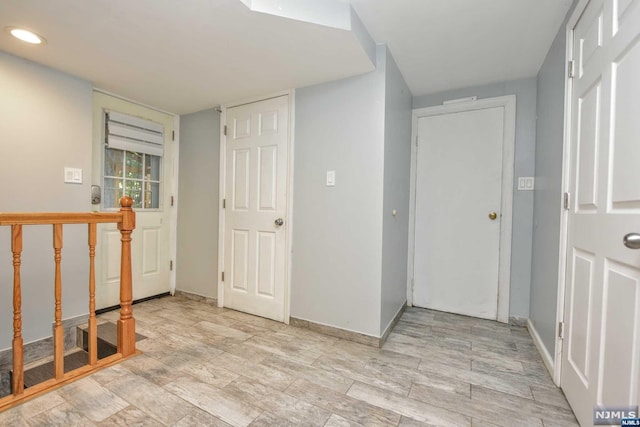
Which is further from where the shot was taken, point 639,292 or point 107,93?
point 107,93

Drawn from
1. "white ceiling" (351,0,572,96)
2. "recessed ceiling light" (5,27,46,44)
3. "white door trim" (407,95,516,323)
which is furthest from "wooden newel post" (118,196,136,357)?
"white door trim" (407,95,516,323)

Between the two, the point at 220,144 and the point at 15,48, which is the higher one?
the point at 15,48

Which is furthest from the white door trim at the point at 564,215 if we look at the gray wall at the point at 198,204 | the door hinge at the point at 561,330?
the gray wall at the point at 198,204

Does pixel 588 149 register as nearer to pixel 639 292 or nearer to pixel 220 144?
pixel 639 292

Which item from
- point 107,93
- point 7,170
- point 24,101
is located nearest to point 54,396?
point 7,170

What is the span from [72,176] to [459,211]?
3441 millimetres

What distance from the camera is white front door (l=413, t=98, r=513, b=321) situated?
8.41 feet

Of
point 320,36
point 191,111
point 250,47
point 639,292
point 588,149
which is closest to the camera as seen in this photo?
point 639,292

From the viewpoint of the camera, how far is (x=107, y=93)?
8.48 ft

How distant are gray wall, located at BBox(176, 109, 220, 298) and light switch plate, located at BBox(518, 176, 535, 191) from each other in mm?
2916

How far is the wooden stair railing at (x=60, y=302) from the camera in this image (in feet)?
4.49

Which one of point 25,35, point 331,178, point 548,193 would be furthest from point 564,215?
point 25,35

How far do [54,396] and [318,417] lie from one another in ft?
4.60

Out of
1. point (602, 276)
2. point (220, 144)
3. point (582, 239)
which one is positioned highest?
point (220, 144)
